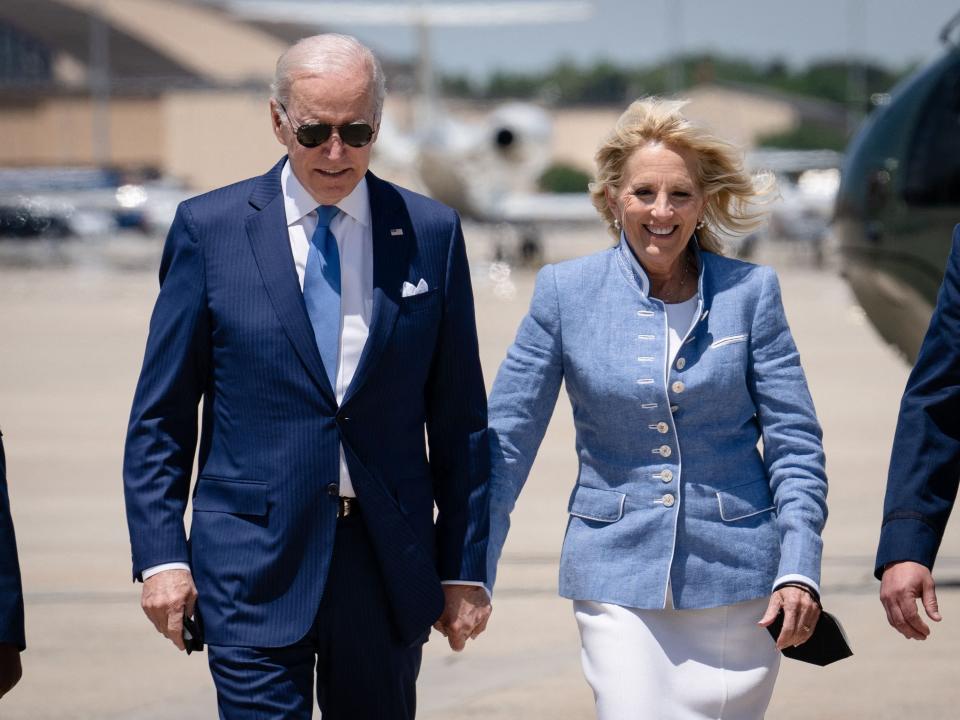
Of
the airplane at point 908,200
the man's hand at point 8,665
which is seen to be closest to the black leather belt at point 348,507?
the man's hand at point 8,665

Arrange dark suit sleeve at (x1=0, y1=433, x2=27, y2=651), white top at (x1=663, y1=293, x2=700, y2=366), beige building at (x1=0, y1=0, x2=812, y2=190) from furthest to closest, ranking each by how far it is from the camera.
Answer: beige building at (x1=0, y1=0, x2=812, y2=190)
white top at (x1=663, y1=293, x2=700, y2=366)
dark suit sleeve at (x1=0, y1=433, x2=27, y2=651)

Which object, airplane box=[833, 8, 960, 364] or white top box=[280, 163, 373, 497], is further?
airplane box=[833, 8, 960, 364]

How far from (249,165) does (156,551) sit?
83549 millimetres

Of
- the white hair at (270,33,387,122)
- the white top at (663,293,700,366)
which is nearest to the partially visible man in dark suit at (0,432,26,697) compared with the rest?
the white hair at (270,33,387,122)

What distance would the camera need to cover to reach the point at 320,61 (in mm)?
3160

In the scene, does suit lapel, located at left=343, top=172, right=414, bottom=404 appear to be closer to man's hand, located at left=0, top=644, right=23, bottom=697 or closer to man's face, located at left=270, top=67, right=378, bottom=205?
man's face, located at left=270, top=67, right=378, bottom=205

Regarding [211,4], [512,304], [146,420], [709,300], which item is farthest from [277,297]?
[211,4]

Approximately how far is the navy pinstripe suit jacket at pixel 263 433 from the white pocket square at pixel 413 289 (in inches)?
0.5

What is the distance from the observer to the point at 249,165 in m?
85.1

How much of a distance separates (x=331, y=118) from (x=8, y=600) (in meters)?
1.12

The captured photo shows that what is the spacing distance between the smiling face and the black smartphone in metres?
1.26

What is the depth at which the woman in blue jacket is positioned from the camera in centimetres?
333

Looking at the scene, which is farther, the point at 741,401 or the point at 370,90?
the point at 741,401

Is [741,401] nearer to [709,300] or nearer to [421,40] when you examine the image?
[709,300]
